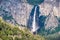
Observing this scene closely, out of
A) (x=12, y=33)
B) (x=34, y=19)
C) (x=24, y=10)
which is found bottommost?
(x=34, y=19)

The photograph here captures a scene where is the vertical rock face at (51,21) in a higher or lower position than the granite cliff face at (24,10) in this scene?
lower

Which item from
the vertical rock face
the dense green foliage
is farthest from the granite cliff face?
the dense green foliage

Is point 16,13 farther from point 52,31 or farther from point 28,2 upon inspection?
point 52,31

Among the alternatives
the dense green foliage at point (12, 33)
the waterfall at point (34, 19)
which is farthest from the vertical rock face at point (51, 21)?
the dense green foliage at point (12, 33)

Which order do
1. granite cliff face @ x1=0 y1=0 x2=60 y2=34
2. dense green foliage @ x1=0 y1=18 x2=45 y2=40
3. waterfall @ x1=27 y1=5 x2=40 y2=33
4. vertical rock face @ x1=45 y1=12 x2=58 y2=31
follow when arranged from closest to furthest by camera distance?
dense green foliage @ x1=0 y1=18 x2=45 y2=40 → vertical rock face @ x1=45 y1=12 x2=58 y2=31 → granite cliff face @ x1=0 y1=0 x2=60 y2=34 → waterfall @ x1=27 y1=5 x2=40 y2=33

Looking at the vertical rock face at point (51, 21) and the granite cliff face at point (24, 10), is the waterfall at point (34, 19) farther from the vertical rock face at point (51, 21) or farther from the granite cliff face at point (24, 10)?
the vertical rock face at point (51, 21)

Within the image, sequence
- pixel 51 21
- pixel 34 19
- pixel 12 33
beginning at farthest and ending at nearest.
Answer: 1. pixel 34 19
2. pixel 51 21
3. pixel 12 33

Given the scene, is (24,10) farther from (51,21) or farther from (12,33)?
(12,33)

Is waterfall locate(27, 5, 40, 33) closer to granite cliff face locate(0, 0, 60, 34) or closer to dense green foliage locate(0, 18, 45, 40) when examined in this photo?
granite cliff face locate(0, 0, 60, 34)

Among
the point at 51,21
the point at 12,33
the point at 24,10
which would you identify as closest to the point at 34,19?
the point at 24,10
